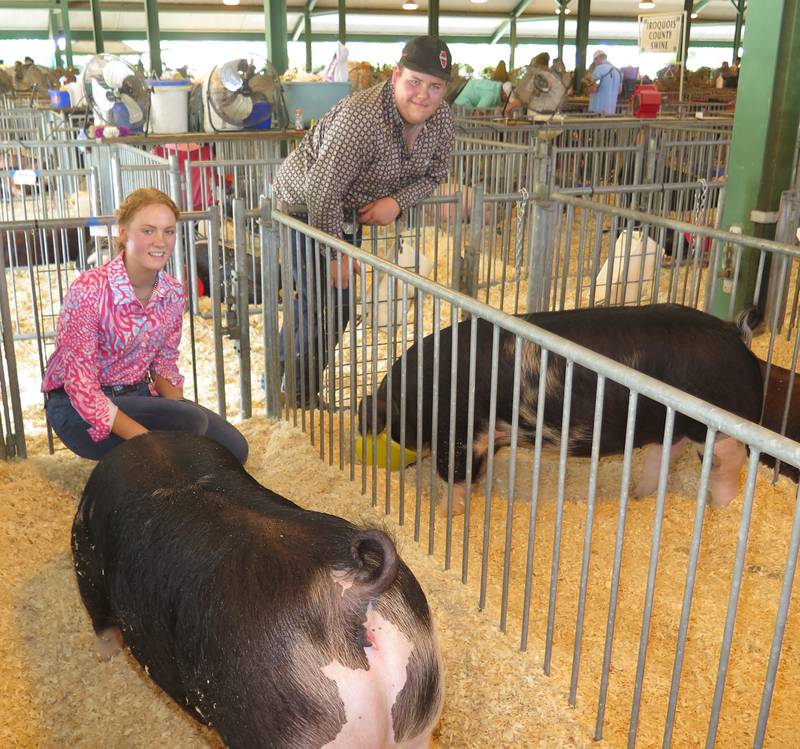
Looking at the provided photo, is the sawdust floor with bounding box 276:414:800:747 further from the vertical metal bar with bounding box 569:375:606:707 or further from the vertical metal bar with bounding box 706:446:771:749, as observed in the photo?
the vertical metal bar with bounding box 706:446:771:749

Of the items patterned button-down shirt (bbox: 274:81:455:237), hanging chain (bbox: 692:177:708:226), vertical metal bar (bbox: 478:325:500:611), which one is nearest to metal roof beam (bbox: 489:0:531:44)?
hanging chain (bbox: 692:177:708:226)

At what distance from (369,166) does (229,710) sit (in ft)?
9.09

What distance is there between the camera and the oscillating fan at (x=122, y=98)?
8.20m

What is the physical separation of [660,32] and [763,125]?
5302mm

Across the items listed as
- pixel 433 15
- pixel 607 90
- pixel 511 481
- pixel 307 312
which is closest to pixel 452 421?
pixel 511 481

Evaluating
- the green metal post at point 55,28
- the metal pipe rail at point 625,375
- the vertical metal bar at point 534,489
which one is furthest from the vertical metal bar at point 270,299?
the green metal post at point 55,28

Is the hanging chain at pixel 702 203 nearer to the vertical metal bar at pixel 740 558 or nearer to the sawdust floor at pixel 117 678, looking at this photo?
the sawdust floor at pixel 117 678

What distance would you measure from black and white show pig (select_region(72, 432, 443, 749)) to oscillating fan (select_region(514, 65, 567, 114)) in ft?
34.6

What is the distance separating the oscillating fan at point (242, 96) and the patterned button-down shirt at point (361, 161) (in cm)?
463

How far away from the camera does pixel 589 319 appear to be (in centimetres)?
344

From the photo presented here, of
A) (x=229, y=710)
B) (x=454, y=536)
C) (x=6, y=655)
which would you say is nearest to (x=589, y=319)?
(x=454, y=536)

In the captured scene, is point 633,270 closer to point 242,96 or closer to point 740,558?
point 740,558

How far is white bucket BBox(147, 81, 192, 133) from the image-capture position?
350 inches

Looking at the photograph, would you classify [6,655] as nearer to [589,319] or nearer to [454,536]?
[454,536]
